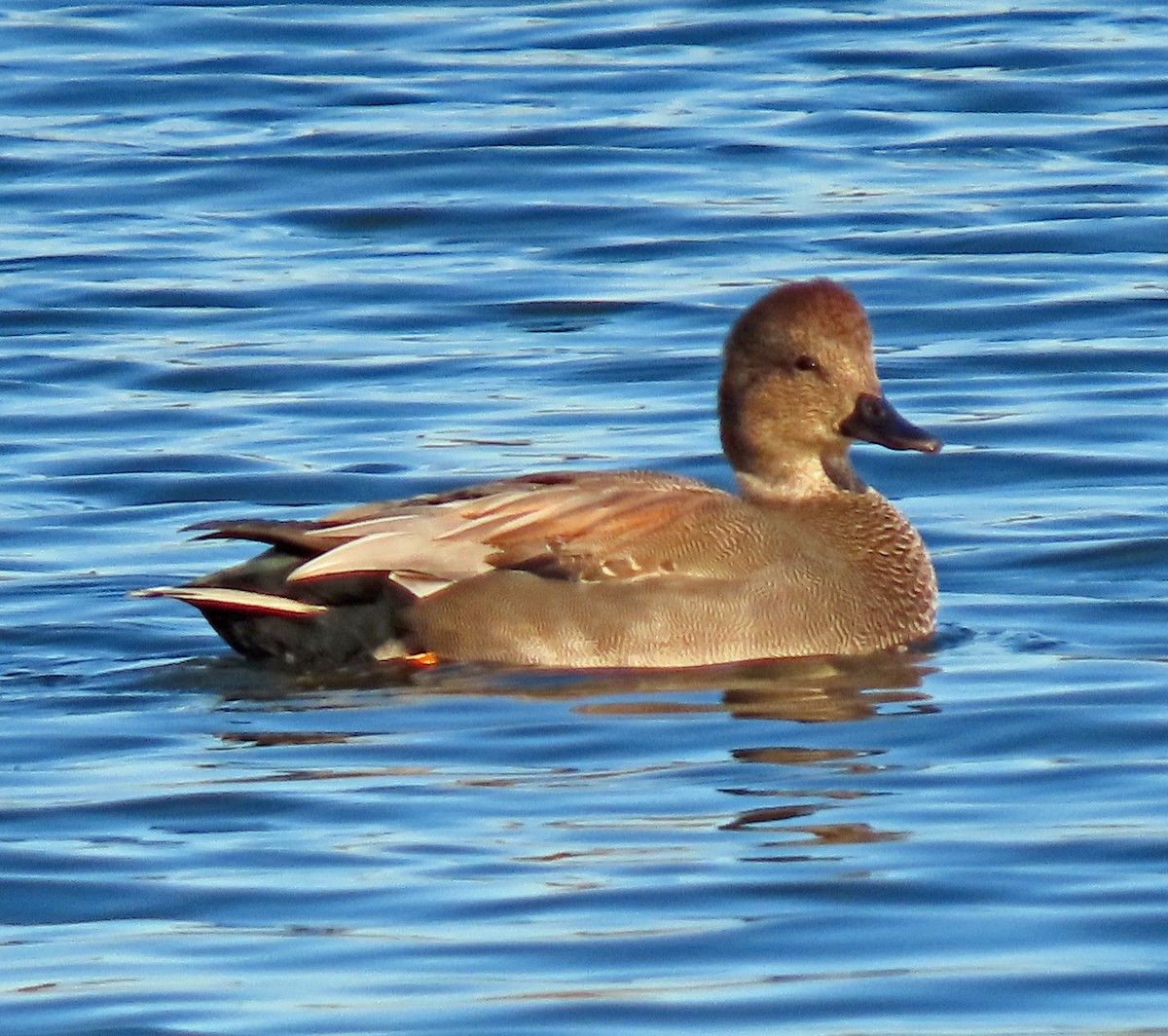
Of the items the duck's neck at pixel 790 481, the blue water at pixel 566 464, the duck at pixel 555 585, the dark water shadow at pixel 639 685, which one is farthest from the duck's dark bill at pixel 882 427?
the dark water shadow at pixel 639 685

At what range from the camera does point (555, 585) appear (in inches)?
340

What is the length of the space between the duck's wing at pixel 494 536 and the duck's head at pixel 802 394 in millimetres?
643

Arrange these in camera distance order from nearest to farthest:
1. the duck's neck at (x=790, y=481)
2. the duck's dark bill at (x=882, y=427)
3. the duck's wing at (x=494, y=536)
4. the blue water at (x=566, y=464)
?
the blue water at (x=566, y=464), the duck's wing at (x=494, y=536), the duck's dark bill at (x=882, y=427), the duck's neck at (x=790, y=481)

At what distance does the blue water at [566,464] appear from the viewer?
6.04 meters

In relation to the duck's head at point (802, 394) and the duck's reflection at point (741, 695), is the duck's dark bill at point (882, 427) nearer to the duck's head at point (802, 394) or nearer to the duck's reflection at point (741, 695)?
the duck's head at point (802, 394)

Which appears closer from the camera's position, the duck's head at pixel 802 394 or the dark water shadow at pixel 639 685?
the dark water shadow at pixel 639 685

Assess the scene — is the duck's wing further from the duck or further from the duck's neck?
the duck's neck

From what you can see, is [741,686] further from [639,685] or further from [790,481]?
[790,481]

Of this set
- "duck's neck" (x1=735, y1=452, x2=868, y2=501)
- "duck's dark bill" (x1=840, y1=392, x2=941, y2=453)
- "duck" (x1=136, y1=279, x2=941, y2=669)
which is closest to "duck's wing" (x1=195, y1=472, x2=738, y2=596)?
"duck" (x1=136, y1=279, x2=941, y2=669)

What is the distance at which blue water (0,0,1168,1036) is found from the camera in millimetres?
6043

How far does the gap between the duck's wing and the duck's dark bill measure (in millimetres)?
748

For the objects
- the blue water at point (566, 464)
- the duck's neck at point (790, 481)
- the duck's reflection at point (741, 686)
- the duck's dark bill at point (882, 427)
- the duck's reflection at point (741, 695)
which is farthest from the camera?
the duck's neck at point (790, 481)

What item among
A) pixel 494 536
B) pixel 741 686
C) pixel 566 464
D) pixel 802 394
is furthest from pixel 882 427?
pixel 566 464

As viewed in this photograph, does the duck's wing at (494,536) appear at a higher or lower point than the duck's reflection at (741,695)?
higher
